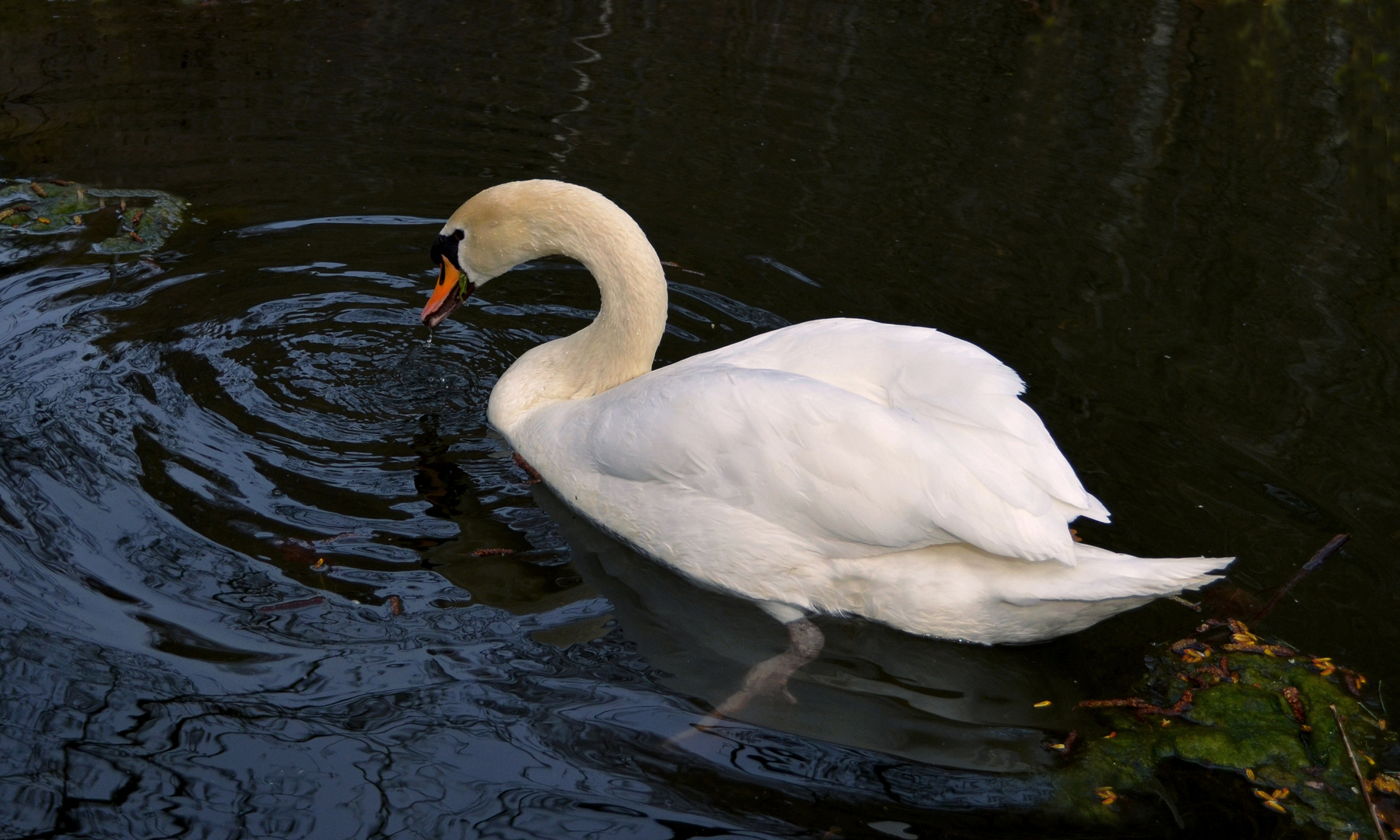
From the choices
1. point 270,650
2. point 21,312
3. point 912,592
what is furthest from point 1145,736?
point 21,312

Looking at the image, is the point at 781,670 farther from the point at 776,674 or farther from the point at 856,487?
the point at 856,487

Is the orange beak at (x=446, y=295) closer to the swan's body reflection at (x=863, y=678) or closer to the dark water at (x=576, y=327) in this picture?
the dark water at (x=576, y=327)

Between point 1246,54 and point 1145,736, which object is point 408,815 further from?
point 1246,54

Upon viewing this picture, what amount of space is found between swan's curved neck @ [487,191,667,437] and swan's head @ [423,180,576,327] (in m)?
0.01

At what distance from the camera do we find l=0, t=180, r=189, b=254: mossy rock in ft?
22.3

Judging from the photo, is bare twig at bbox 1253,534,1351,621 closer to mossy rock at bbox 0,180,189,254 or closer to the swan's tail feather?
the swan's tail feather

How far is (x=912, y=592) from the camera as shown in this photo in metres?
4.17

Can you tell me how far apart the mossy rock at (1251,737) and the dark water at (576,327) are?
13cm

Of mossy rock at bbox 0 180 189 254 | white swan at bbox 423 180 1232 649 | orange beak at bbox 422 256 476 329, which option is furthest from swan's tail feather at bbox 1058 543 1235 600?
mossy rock at bbox 0 180 189 254

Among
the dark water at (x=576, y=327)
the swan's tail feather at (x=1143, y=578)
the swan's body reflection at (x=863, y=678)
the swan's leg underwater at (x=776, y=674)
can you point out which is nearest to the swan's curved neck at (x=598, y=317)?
the dark water at (x=576, y=327)

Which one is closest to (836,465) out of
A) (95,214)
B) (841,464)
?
(841,464)

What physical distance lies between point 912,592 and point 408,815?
172cm

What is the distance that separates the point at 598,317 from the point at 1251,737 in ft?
9.54

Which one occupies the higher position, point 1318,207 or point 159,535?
point 1318,207
